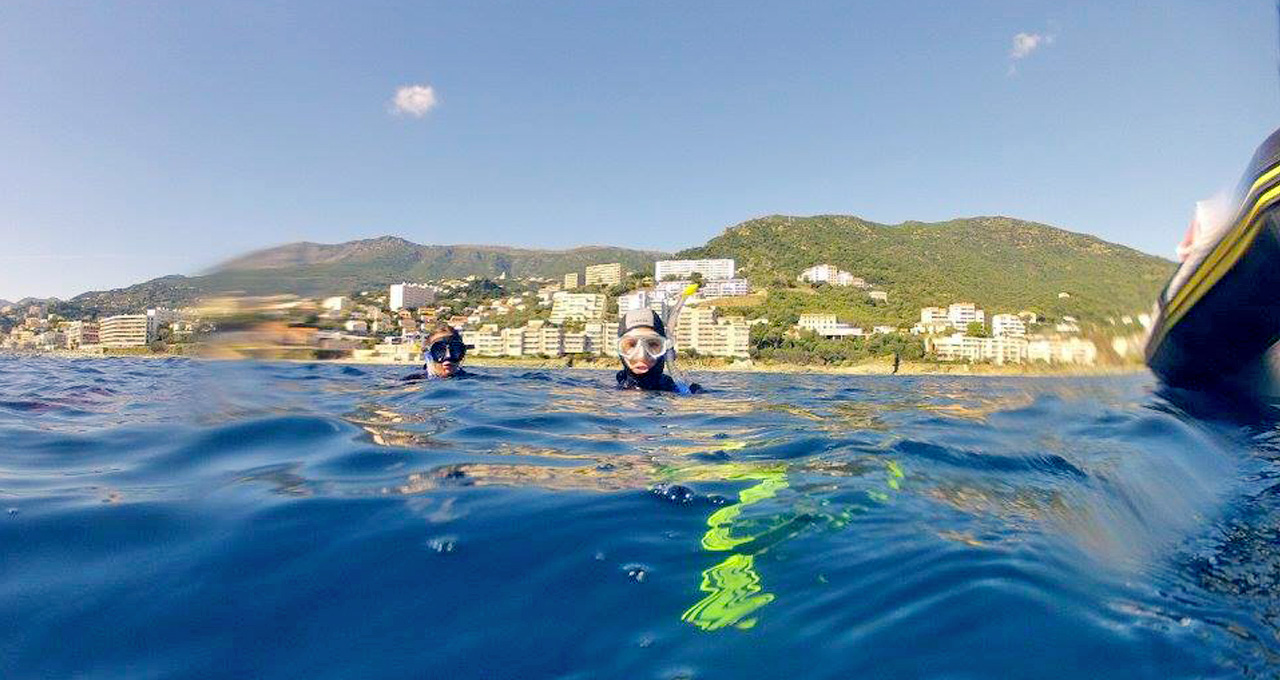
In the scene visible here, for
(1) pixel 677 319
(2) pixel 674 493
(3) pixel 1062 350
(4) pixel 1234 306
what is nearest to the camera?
(2) pixel 674 493

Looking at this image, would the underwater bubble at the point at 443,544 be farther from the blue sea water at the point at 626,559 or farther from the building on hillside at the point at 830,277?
the building on hillside at the point at 830,277

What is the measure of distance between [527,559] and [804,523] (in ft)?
3.33

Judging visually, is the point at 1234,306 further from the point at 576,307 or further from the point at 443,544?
the point at 576,307

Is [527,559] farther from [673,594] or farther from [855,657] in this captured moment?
[855,657]

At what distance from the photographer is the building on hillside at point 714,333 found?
20594 mm

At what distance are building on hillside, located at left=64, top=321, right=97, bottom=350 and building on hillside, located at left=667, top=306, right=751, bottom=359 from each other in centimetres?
1560

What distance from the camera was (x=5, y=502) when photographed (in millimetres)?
2627

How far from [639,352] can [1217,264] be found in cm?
552

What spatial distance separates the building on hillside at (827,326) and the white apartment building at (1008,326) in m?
10.9

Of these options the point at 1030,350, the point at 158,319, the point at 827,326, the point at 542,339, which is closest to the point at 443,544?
the point at 1030,350

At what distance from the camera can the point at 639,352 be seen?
8.27m

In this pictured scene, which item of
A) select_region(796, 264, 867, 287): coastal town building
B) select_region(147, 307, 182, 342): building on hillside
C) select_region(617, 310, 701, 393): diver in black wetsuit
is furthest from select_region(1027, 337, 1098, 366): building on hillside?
select_region(796, 264, 867, 287): coastal town building

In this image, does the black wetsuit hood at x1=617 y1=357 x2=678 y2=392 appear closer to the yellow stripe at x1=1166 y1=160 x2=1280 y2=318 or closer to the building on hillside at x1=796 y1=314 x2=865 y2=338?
the yellow stripe at x1=1166 y1=160 x2=1280 y2=318

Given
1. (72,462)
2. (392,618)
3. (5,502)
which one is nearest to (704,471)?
(392,618)
